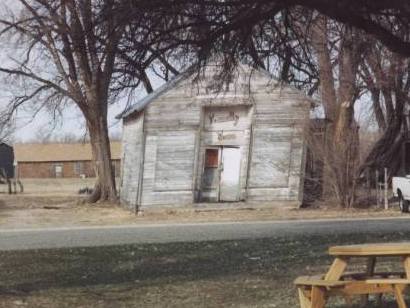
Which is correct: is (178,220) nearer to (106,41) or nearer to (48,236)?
(48,236)

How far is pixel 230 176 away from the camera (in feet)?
96.3

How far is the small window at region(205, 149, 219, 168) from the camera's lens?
29156 millimetres

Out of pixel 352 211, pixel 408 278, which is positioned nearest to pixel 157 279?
pixel 408 278

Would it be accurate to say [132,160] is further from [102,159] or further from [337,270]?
[337,270]

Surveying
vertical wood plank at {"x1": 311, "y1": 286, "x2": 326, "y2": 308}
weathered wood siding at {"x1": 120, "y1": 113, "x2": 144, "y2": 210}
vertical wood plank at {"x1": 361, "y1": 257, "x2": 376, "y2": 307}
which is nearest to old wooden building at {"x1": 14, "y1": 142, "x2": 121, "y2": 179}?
weathered wood siding at {"x1": 120, "y1": 113, "x2": 144, "y2": 210}

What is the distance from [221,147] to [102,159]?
27.1ft

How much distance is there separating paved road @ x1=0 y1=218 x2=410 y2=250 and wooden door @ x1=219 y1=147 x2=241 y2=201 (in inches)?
302

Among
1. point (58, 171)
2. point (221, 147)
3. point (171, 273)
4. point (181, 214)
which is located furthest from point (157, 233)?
point (58, 171)

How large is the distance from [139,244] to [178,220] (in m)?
9.97

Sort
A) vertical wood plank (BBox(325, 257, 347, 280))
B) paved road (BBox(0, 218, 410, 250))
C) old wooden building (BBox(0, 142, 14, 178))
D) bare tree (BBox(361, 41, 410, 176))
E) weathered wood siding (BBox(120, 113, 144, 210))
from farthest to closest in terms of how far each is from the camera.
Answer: old wooden building (BBox(0, 142, 14, 178)) < bare tree (BBox(361, 41, 410, 176)) < weathered wood siding (BBox(120, 113, 144, 210)) < paved road (BBox(0, 218, 410, 250)) < vertical wood plank (BBox(325, 257, 347, 280))

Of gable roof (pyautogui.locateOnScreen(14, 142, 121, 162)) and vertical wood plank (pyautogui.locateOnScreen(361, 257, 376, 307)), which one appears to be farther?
gable roof (pyautogui.locateOnScreen(14, 142, 121, 162))

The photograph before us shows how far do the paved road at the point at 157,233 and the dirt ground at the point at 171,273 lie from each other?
1957 mm

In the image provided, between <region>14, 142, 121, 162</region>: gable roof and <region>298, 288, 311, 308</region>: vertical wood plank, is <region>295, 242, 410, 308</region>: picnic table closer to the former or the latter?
<region>298, 288, 311, 308</region>: vertical wood plank

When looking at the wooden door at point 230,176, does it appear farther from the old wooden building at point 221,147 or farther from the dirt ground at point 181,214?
the dirt ground at point 181,214
